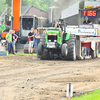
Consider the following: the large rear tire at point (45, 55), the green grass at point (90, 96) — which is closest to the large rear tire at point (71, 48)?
the large rear tire at point (45, 55)

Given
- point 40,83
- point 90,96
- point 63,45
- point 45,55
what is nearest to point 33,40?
point 45,55

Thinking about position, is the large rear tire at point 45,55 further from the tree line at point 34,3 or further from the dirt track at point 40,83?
the tree line at point 34,3

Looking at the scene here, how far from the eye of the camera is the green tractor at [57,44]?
17.6 metres

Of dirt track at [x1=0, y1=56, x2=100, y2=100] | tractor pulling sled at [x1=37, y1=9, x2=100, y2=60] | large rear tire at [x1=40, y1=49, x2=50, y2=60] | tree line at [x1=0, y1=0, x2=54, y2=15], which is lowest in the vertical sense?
dirt track at [x1=0, y1=56, x2=100, y2=100]

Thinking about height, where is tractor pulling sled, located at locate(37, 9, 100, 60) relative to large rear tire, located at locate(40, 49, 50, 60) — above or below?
above

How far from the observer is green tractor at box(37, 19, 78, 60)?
17625 mm

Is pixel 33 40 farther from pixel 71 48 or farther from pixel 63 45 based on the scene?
pixel 63 45

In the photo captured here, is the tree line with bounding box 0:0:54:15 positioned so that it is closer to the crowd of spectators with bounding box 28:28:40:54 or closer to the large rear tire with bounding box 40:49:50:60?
the crowd of spectators with bounding box 28:28:40:54

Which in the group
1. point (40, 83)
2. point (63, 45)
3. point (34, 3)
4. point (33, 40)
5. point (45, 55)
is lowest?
point (40, 83)

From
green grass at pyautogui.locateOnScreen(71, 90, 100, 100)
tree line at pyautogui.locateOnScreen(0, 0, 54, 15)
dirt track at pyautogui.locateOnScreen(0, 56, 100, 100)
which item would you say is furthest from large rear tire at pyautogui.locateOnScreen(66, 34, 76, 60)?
tree line at pyautogui.locateOnScreen(0, 0, 54, 15)

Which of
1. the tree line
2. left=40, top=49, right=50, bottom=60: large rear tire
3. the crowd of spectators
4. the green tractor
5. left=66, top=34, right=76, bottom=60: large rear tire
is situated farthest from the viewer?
the tree line

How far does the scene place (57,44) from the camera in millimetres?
17734

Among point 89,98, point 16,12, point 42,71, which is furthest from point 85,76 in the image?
point 16,12

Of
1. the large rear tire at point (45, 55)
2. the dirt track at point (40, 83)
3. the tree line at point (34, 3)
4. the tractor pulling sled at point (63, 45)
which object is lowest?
the dirt track at point (40, 83)
